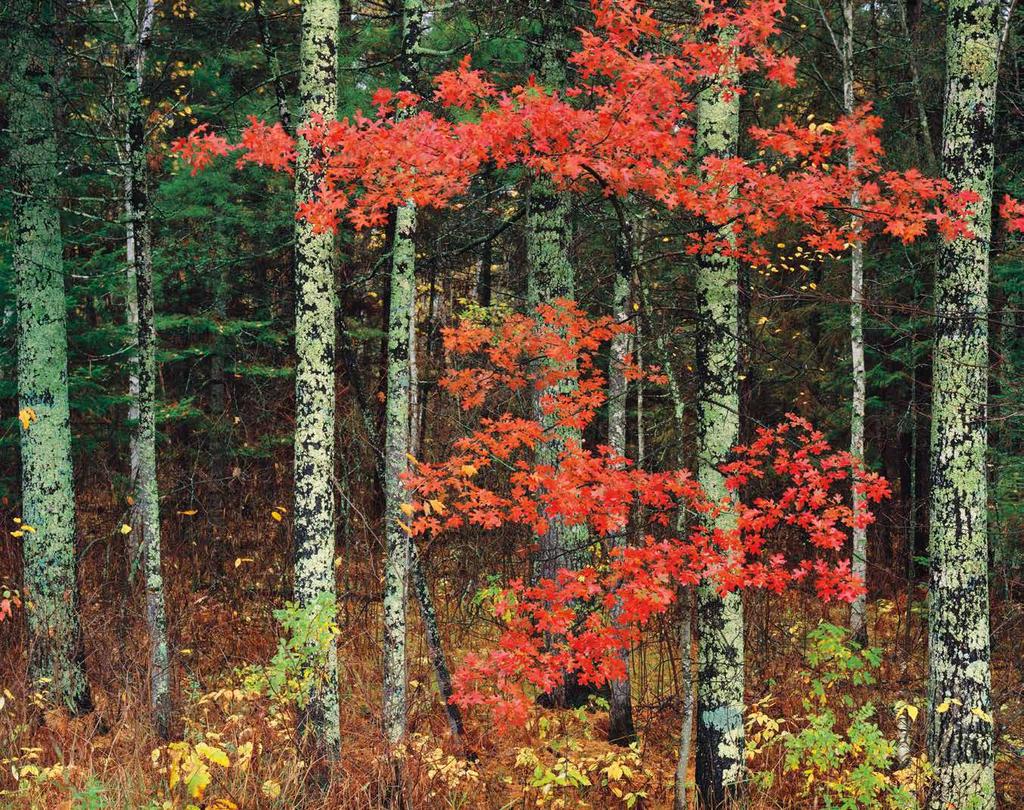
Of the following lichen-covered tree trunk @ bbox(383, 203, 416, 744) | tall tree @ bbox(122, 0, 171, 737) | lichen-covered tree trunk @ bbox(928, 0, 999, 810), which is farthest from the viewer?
tall tree @ bbox(122, 0, 171, 737)

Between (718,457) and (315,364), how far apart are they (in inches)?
144

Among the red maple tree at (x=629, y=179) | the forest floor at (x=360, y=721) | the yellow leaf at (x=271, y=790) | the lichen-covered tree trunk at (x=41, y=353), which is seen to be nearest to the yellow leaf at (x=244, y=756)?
the forest floor at (x=360, y=721)

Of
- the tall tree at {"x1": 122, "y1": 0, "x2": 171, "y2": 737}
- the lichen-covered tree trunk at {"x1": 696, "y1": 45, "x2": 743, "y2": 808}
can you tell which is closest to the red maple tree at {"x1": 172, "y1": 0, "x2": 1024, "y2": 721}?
the lichen-covered tree trunk at {"x1": 696, "y1": 45, "x2": 743, "y2": 808}

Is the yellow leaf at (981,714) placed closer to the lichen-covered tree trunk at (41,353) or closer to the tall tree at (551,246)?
the tall tree at (551,246)

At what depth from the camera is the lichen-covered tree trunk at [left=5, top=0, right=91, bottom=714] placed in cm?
856

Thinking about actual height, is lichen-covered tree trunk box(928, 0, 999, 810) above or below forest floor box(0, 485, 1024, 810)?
above

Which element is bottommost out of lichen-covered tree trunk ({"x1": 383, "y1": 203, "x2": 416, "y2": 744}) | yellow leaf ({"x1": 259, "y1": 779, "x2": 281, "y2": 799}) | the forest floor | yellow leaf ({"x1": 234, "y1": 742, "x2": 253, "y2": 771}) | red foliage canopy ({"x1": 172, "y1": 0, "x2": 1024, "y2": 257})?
the forest floor

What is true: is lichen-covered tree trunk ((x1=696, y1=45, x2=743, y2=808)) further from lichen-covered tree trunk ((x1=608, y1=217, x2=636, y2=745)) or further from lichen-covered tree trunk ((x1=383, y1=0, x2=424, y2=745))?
lichen-covered tree trunk ((x1=383, y1=0, x2=424, y2=745))

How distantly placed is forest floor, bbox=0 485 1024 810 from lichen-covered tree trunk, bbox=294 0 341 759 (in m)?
0.79

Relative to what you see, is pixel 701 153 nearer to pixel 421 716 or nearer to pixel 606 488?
pixel 606 488

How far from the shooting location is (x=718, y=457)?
695cm

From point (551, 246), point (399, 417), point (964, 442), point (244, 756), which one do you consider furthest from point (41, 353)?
point (964, 442)

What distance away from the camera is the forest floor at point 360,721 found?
547 cm

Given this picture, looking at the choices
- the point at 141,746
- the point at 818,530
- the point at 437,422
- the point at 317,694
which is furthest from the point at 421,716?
the point at 437,422
